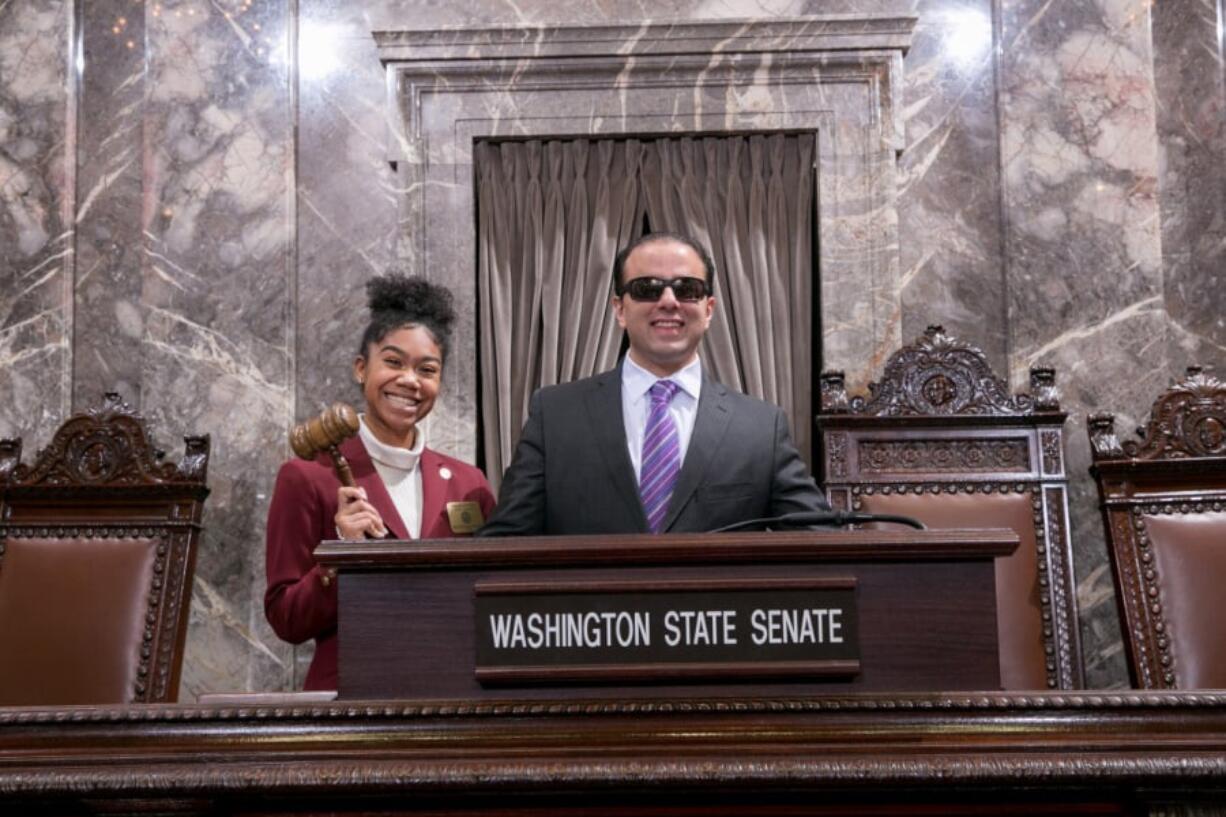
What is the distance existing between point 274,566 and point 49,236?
2.30 metres

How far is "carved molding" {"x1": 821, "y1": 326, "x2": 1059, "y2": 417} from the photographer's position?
398cm

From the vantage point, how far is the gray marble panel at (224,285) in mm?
4551

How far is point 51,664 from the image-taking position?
12.5 ft

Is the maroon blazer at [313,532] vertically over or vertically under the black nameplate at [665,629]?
over

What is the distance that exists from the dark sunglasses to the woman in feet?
1.88

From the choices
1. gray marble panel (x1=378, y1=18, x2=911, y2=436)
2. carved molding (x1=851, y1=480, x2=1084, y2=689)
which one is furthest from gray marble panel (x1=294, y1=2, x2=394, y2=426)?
carved molding (x1=851, y1=480, x2=1084, y2=689)

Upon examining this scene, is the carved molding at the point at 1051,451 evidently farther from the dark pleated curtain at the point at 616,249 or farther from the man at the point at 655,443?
the man at the point at 655,443

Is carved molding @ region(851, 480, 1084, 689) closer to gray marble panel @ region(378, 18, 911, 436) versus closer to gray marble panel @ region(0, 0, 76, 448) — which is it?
gray marble panel @ region(378, 18, 911, 436)

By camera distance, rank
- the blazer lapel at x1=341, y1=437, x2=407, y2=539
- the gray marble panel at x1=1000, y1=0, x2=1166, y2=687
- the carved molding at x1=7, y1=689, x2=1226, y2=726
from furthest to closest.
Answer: the gray marble panel at x1=1000, y1=0, x2=1166, y2=687 < the blazer lapel at x1=341, y1=437, x2=407, y2=539 < the carved molding at x1=7, y1=689, x2=1226, y2=726

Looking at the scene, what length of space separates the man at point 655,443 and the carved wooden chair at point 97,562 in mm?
1507

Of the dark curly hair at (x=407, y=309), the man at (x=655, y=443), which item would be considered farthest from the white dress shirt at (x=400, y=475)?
the man at (x=655, y=443)

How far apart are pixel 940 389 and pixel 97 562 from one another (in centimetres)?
239

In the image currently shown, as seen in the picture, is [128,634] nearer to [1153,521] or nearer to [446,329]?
[446,329]

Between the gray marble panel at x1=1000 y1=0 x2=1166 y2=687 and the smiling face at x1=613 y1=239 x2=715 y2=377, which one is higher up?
the gray marble panel at x1=1000 y1=0 x2=1166 y2=687
